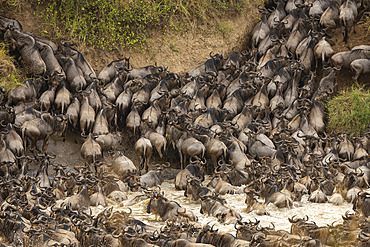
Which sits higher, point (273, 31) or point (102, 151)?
point (273, 31)

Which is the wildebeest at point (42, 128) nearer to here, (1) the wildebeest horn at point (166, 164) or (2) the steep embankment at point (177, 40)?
(1) the wildebeest horn at point (166, 164)

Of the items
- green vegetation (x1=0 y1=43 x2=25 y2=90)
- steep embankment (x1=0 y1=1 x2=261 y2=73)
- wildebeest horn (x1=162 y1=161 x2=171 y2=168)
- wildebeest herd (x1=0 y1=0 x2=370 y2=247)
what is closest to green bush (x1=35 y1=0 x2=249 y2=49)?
steep embankment (x1=0 y1=1 x2=261 y2=73)

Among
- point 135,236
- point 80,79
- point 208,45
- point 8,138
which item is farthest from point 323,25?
point 135,236

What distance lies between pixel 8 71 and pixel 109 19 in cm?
294

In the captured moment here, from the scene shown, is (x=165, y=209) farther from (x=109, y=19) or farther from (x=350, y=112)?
(x=109, y=19)

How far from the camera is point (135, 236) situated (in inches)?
316

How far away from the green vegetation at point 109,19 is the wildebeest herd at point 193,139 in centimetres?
76

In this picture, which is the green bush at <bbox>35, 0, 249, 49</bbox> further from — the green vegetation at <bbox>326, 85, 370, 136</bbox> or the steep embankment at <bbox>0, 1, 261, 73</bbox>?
the green vegetation at <bbox>326, 85, 370, 136</bbox>

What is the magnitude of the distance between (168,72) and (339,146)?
14.7 feet

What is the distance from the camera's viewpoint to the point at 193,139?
40.0 feet

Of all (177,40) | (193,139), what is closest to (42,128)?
(193,139)

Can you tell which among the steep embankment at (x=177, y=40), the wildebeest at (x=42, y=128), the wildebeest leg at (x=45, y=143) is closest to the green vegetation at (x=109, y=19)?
the steep embankment at (x=177, y=40)

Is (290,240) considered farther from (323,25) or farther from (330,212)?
(323,25)

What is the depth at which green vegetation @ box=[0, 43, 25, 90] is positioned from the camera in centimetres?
1353
